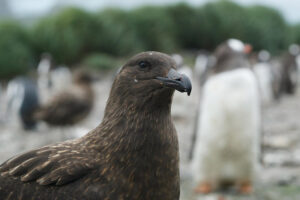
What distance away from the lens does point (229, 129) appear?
20.4ft

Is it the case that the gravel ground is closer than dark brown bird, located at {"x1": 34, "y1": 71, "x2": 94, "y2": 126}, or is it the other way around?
the gravel ground

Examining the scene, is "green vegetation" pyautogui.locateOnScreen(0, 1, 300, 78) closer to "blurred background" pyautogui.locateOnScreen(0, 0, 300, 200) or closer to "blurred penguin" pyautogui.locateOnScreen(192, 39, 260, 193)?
"blurred background" pyautogui.locateOnScreen(0, 0, 300, 200)

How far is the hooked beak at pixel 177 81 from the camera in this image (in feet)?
Answer: 7.97

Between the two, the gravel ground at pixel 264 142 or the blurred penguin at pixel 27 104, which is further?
the blurred penguin at pixel 27 104

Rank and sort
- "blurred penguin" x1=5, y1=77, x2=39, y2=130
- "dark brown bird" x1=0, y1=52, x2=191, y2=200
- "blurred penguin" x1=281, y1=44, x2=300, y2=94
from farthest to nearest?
"blurred penguin" x1=281, y1=44, x2=300, y2=94 → "blurred penguin" x1=5, y1=77, x2=39, y2=130 → "dark brown bird" x1=0, y1=52, x2=191, y2=200

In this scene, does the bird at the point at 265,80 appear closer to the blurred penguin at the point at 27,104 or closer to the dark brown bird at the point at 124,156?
the blurred penguin at the point at 27,104

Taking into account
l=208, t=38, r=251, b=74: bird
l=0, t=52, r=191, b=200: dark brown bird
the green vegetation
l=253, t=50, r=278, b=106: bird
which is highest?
the green vegetation

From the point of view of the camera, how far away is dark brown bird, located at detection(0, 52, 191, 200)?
7.84ft

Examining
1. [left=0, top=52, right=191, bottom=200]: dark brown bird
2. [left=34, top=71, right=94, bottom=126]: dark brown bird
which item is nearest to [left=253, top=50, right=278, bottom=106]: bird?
[left=34, top=71, right=94, bottom=126]: dark brown bird

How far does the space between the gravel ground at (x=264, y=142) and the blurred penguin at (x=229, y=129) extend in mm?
285

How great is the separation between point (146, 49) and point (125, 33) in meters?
2.19

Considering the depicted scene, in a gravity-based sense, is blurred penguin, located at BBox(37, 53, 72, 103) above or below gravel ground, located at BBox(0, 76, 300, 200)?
above

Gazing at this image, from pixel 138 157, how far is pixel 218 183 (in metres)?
4.37

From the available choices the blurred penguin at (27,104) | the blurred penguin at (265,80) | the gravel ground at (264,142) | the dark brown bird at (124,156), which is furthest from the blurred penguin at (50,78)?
the dark brown bird at (124,156)
